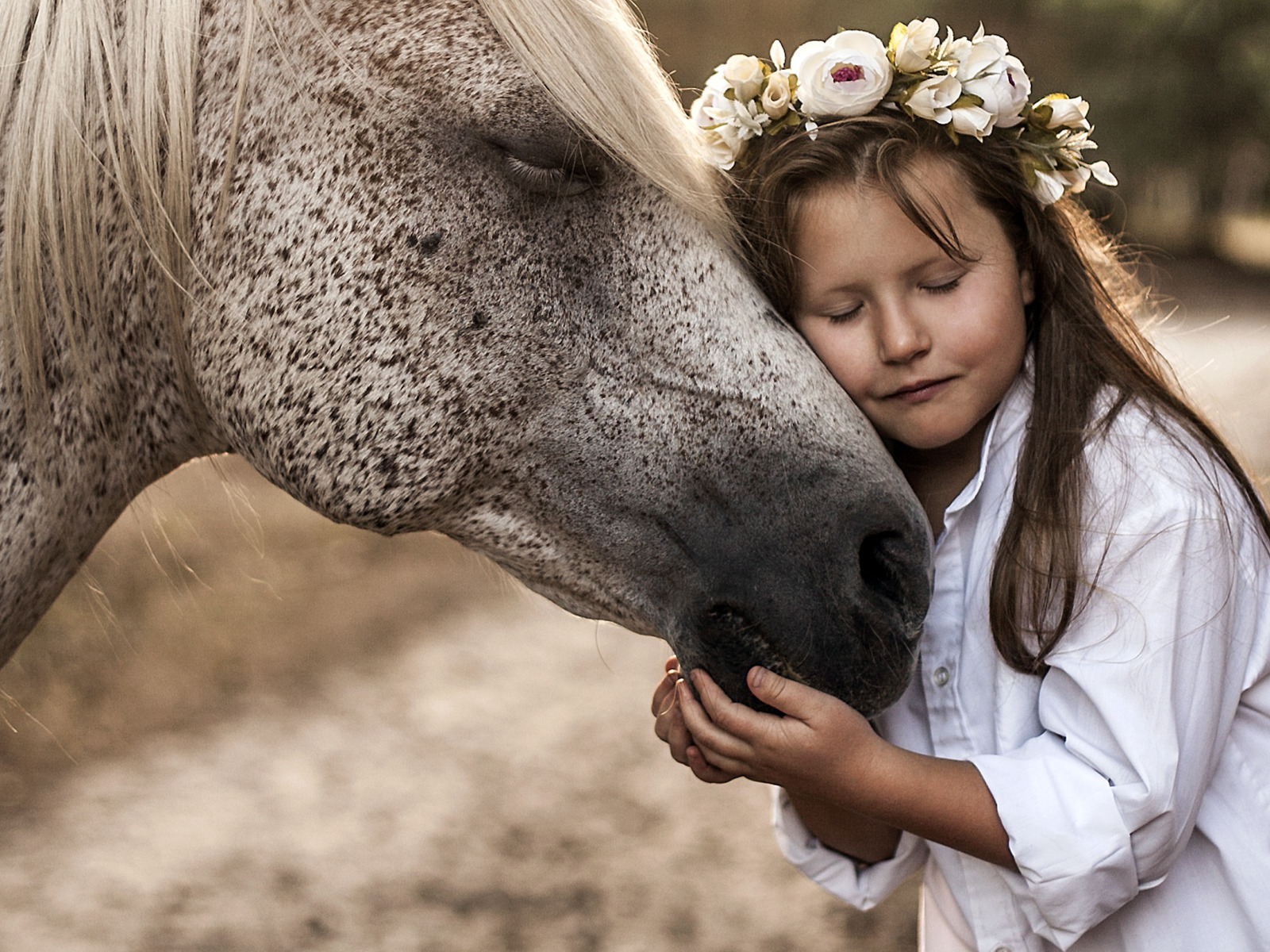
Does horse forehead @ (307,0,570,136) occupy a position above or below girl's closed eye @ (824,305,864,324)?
above

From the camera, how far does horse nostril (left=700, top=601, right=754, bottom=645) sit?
1337mm

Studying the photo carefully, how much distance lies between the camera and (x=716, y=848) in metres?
3.66

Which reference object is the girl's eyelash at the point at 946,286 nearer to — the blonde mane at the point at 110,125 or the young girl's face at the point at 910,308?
the young girl's face at the point at 910,308

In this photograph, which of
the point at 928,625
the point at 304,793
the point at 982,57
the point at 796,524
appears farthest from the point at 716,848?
the point at 982,57

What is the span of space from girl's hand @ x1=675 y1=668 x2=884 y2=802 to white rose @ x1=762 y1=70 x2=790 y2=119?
81cm

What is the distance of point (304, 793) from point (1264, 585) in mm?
3304

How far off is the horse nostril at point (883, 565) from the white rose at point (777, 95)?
647 millimetres

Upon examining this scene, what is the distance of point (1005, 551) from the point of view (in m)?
1.38

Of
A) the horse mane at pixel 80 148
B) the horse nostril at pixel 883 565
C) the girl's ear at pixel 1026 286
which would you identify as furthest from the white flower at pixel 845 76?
the horse mane at pixel 80 148

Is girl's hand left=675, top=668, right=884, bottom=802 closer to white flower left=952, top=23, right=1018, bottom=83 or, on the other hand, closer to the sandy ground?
the sandy ground

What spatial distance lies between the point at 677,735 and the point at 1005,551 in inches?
19.5

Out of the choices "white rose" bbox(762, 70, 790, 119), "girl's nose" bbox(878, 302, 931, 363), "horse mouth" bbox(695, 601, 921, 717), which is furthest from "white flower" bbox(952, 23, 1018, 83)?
"horse mouth" bbox(695, 601, 921, 717)

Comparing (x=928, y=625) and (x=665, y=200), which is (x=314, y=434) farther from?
(x=928, y=625)

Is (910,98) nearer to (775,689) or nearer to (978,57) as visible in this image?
(978,57)
